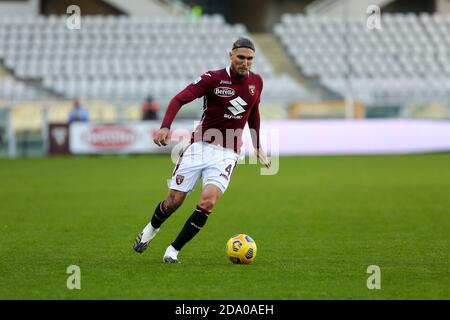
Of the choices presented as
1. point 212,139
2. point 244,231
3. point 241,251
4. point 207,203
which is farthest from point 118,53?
point 241,251

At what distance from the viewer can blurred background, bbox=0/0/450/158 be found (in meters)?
30.2

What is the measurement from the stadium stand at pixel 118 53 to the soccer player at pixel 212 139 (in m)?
27.2

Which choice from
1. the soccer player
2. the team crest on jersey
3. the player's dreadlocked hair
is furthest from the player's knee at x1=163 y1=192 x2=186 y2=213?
the player's dreadlocked hair

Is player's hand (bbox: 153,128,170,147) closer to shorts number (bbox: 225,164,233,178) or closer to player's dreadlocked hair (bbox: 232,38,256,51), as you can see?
shorts number (bbox: 225,164,233,178)

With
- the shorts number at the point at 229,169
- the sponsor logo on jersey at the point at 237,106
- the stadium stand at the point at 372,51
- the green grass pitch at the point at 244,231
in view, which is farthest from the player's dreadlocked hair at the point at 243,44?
the stadium stand at the point at 372,51

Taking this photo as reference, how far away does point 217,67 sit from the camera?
126 ft

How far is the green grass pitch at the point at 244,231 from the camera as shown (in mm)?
7750

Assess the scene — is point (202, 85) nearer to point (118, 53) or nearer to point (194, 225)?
point (194, 225)

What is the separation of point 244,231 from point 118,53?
92.5 feet

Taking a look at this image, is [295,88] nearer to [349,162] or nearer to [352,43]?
[352,43]

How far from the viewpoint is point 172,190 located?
9.27 metres

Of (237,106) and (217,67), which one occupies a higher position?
(217,67)

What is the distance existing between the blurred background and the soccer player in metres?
19.6
